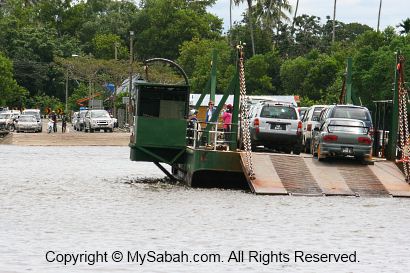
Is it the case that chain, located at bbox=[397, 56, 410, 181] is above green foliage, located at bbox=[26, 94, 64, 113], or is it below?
above

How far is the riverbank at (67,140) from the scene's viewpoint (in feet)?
243

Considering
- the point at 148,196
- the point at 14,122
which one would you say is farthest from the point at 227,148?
the point at 14,122

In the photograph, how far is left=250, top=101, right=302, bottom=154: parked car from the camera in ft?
127

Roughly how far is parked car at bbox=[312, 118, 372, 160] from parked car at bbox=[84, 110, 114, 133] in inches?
2072

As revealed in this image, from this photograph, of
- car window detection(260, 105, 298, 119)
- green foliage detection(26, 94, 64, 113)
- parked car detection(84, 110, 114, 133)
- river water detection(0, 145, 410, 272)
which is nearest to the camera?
river water detection(0, 145, 410, 272)

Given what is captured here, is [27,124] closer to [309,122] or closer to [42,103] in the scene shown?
[309,122]

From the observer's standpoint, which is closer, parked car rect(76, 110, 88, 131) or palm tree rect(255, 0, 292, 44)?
parked car rect(76, 110, 88, 131)

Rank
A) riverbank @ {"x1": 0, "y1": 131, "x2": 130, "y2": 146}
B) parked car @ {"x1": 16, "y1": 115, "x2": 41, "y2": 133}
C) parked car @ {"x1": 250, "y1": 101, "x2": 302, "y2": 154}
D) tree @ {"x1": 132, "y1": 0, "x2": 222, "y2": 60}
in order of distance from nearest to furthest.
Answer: parked car @ {"x1": 250, "y1": 101, "x2": 302, "y2": 154} → riverbank @ {"x1": 0, "y1": 131, "x2": 130, "y2": 146} → parked car @ {"x1": 16, "y1": 115, "x2": 41, "y2": 133} → tree @ {"x1": 132, "y1": 0, "x2": 222, "y2": 60}

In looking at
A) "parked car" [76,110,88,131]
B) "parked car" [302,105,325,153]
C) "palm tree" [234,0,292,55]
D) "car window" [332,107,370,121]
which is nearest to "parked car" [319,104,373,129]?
"car window" [332,107,370,121]

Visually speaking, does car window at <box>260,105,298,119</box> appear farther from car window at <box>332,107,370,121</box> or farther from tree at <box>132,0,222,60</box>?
tree at <box>132,0,222,60</box>

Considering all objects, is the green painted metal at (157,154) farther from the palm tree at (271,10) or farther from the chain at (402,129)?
the palm tree at (271,10)

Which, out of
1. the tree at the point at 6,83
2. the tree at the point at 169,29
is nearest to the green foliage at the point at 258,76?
the tree at the point at 6,83

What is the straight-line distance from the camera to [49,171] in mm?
47594

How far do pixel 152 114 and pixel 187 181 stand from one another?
251cm
